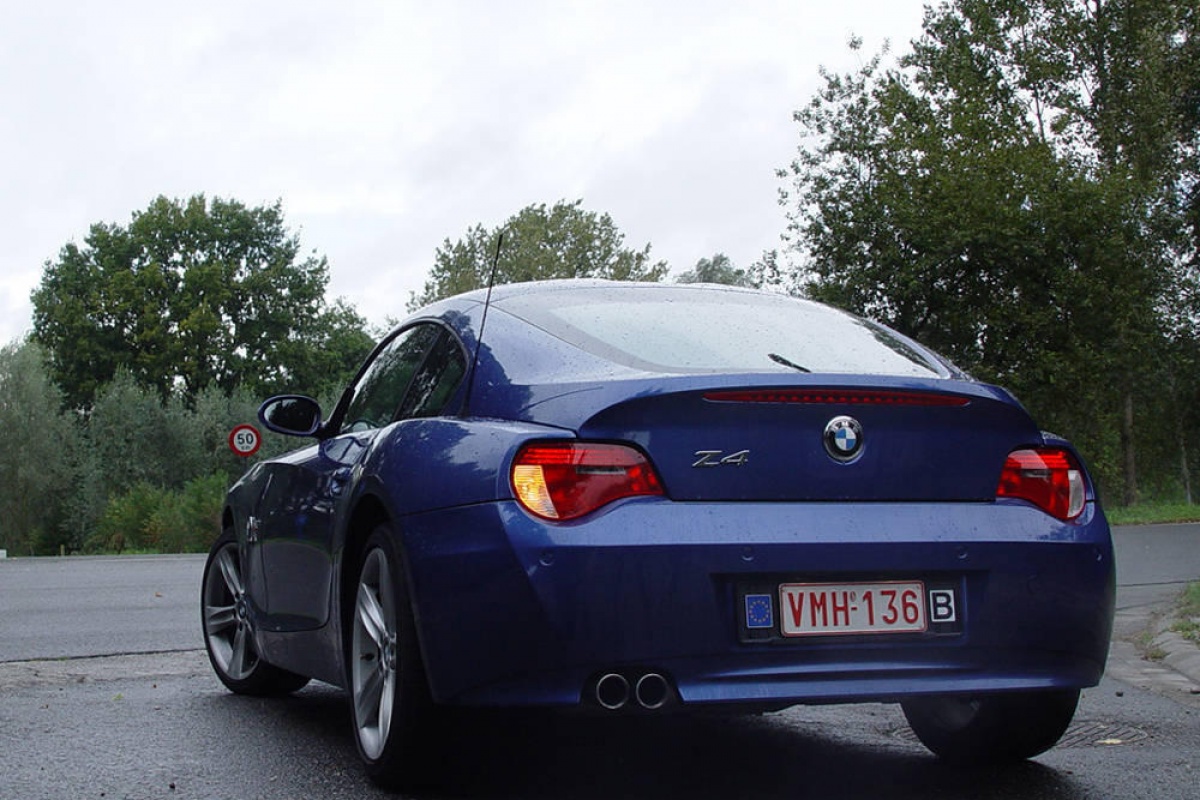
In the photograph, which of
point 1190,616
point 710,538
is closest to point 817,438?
point 710,538

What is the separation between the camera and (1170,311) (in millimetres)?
43500

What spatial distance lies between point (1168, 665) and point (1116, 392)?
1231 inches

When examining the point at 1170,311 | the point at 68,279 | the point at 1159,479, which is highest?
the point at 68,279

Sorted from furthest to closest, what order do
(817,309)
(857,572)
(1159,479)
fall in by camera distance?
(1159,479) → (817,309) → (857,572)

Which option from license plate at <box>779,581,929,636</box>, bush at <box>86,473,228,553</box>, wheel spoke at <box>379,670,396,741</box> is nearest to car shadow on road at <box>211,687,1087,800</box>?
wheel spoke at <box>379,670,396,741</box>

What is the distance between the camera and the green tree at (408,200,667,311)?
6234cm

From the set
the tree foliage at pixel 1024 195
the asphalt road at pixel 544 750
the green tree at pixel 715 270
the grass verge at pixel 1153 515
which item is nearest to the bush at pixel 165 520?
the tree foliage at pixel 1024 195

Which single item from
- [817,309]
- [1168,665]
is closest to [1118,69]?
[1168,665]

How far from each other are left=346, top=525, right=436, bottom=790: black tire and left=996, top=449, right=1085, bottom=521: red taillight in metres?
1.59

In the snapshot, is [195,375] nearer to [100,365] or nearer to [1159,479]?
[100,365]

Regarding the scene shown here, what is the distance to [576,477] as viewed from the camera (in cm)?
380

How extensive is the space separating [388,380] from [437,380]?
643 mm

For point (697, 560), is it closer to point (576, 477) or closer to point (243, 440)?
point (576, 477)

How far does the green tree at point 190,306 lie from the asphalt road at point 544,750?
54.7m
